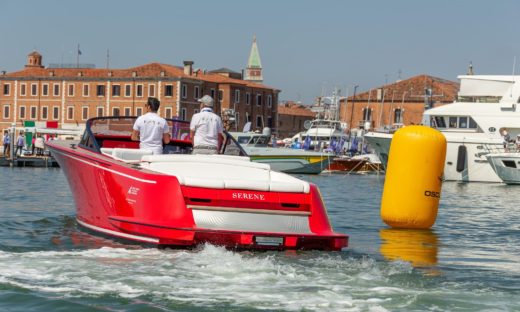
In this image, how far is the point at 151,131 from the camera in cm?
1322

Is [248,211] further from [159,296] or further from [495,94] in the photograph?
[495,94]

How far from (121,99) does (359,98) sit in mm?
27445

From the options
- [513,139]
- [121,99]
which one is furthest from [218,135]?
[121,99]

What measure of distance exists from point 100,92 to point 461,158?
252 ft

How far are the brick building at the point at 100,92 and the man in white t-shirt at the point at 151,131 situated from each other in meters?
94.3

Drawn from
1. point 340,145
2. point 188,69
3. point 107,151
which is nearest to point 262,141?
point 340,145

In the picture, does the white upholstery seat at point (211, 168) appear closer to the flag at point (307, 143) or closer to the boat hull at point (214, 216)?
the boat hull at point (214, 216)

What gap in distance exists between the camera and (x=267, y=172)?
1208cm

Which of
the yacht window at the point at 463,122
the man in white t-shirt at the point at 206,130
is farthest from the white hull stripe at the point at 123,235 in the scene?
the yacht window at the point at 463,122

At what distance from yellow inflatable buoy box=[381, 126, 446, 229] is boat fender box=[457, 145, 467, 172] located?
89.1ft

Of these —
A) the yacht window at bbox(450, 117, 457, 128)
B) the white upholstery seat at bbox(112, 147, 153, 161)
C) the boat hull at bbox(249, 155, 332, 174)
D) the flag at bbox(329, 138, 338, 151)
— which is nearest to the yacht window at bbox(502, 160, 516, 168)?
the yacht window at bbox(450, 117, 457, 128)

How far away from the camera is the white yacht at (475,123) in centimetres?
4191

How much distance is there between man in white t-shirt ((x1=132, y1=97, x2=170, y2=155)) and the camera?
13180mm

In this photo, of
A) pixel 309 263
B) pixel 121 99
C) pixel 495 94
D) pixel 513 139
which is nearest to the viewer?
pixel 309 263
